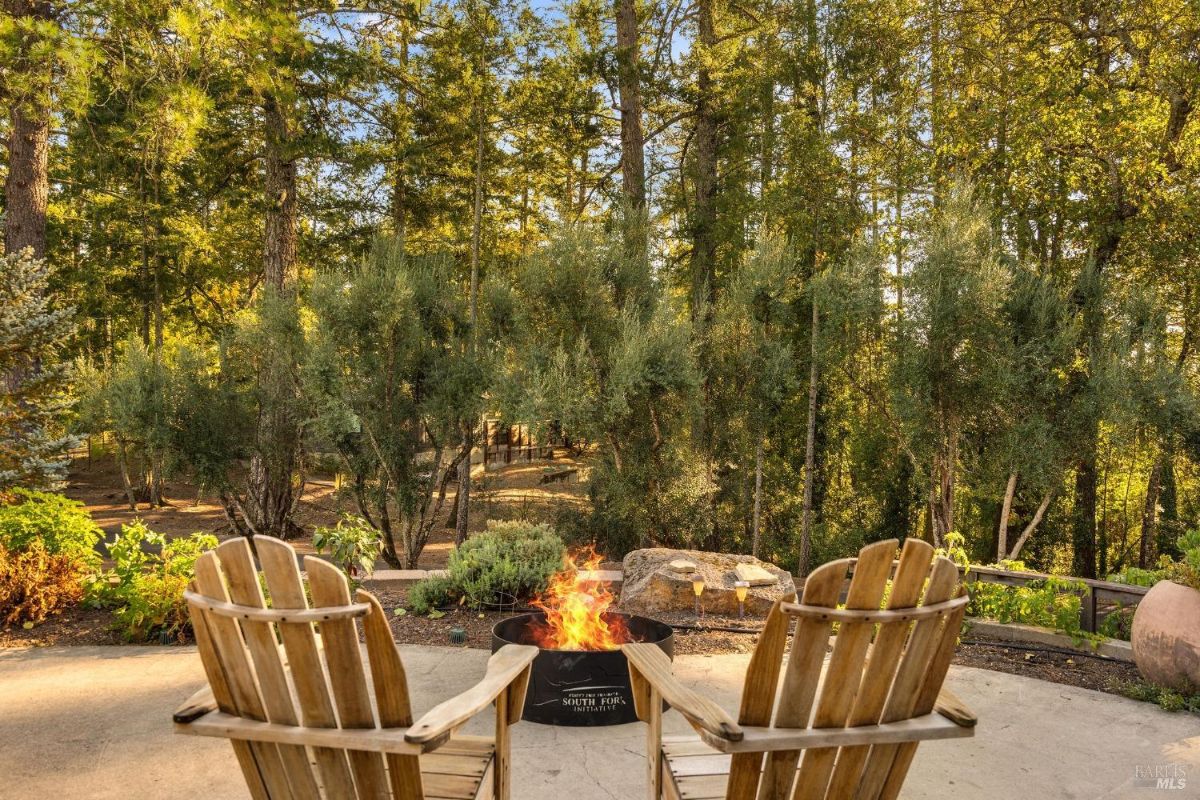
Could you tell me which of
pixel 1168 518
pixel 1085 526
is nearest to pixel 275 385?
pixel 1085 526

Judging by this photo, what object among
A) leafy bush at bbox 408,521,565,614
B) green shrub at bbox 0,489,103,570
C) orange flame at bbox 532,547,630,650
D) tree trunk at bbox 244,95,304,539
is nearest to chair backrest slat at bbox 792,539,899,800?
orange flame at bbox 532,547,630,650

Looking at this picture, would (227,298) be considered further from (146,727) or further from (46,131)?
(146,727)

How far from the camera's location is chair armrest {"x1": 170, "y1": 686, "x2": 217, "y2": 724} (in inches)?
62.6

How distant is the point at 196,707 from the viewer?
1637mm

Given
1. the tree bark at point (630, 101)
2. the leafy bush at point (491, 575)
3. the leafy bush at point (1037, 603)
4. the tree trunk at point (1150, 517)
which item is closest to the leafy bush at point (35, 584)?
the leafy bush at point (491, 575)

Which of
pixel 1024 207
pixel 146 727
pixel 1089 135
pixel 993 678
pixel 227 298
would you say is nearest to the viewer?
pixel 146 727

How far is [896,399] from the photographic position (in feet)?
27.0

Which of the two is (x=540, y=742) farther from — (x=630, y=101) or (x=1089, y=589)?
(x=630, y=101)

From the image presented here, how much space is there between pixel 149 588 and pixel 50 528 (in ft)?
3.89

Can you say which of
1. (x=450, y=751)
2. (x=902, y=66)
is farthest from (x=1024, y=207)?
(x=450, y=751)

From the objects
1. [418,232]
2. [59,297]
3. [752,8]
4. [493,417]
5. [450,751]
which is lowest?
[450,751]

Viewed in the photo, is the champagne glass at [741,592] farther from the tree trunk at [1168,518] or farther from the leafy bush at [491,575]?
the tree trunk at [1168,518]

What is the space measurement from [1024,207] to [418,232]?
32.9 feet

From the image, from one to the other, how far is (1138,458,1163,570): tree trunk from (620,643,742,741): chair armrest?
1003cm
